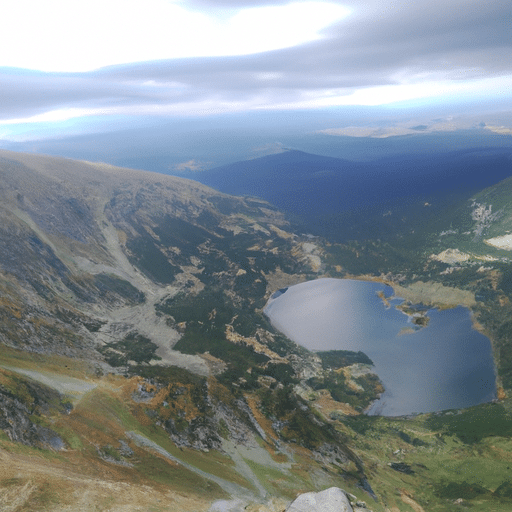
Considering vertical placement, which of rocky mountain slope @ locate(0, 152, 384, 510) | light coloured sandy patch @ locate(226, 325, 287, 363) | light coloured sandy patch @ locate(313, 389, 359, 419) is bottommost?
light coloured sandy patch @ locate(313, 389, 359, 419)

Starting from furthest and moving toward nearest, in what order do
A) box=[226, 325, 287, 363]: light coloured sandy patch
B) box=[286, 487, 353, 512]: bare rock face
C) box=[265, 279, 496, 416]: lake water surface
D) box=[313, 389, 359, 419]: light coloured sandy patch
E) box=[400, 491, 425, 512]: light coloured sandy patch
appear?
box=[226, 325, 287, 363]: light coloured sandy patch → box=[265, 279, 496, 416]: lake water surface → box=[313, 389, 359, 419]: light coloured sandy patch → box=[400, 491, 425, 512]: light coloured sandy patch → box=[286, 487, 353, 512]: bare rock face

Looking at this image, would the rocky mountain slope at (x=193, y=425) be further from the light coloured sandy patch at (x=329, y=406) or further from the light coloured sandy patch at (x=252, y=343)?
the light coloured sandy patch at (x=252, y=343)

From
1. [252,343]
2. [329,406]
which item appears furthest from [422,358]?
[252,343]

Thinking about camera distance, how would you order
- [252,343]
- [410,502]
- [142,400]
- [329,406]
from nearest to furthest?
[410,502] < [142,400] < [329,406] < [252,343]

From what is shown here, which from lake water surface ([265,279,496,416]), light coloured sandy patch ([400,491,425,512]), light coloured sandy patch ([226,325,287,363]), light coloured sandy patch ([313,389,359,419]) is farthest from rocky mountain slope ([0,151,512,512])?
lake water surface ([265,279,496,416])

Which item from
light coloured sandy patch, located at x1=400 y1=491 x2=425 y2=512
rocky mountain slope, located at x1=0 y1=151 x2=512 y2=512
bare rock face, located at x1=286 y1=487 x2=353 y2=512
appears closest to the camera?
bare rock face, located at x1=286 y1=487 x2=353 y2=512

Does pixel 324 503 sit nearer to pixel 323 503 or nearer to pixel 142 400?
pixel 323 503

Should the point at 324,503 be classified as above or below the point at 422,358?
above

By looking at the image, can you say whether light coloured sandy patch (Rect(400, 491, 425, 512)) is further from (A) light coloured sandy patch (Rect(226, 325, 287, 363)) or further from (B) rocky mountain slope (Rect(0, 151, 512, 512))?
(A) light coloured sandy patch (Rect(226, 325, 287, 363))

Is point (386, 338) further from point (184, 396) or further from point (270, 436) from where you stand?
point (184, 396)
